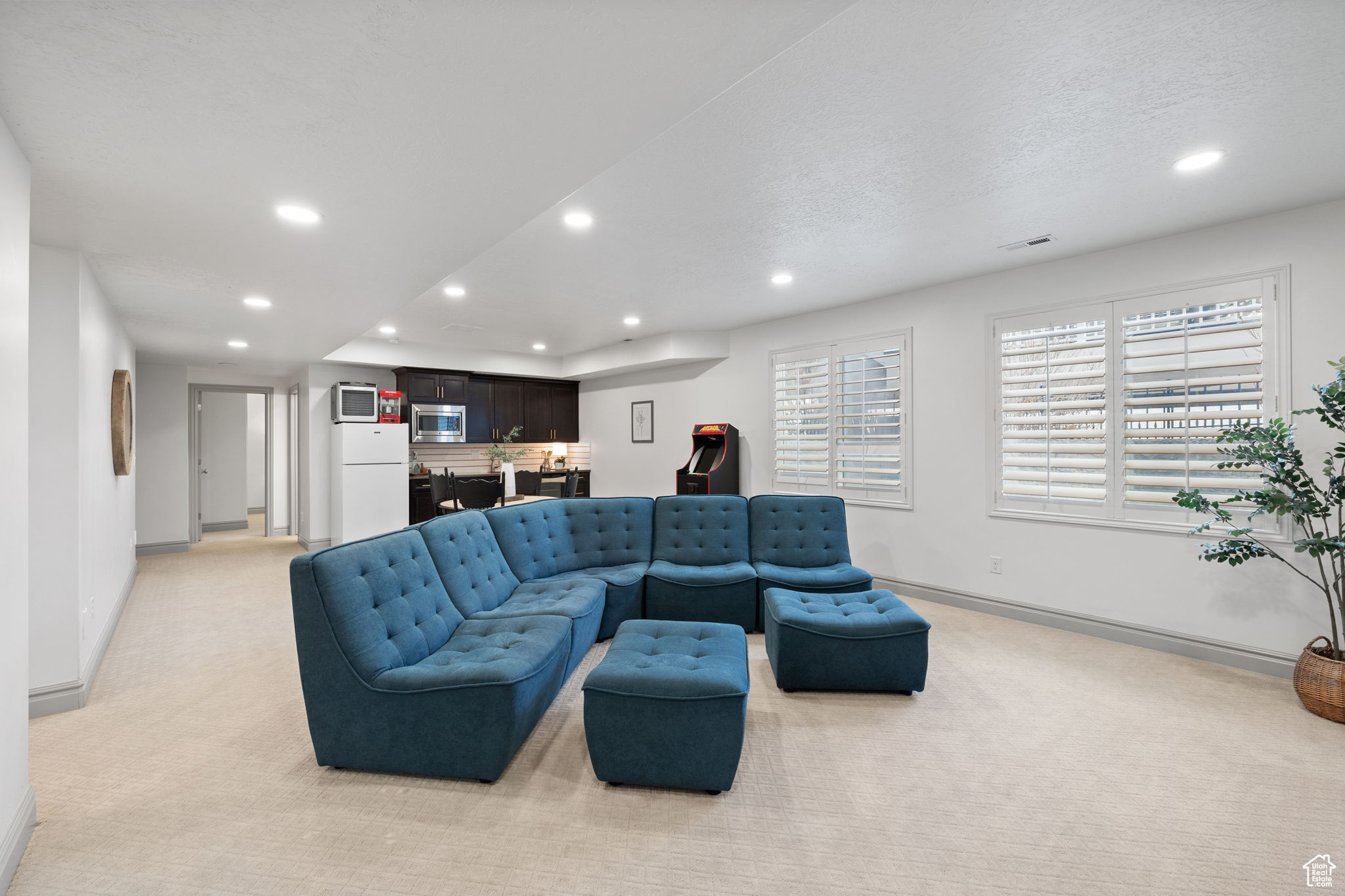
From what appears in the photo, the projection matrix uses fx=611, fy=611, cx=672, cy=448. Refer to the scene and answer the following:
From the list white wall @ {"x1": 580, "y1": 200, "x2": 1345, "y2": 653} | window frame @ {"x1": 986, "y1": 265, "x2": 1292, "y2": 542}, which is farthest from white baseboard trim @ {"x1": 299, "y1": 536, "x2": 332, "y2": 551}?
→ window frame @ {"x1": 986, "y1": 265, "x2": 1292, "y2": 542}

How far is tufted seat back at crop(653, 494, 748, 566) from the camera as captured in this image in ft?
14.0

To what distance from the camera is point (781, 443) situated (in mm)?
6047

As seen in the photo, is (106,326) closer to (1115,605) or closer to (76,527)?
(76,527)

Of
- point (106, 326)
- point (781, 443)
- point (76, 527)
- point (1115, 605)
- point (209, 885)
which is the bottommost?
point (209, 885)

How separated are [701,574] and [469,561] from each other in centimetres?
144

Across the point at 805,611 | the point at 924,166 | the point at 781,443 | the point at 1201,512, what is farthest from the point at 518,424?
the point at 1201,512

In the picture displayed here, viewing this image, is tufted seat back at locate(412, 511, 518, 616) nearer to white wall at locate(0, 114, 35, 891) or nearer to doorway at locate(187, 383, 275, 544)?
white wall at locate(0, 114, 35, 891)

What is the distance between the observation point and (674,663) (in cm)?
246

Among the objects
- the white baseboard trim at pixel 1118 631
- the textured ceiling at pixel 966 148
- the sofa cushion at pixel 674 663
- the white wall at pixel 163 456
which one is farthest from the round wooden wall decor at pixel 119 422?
the white baseboard trim at pixel 1118 631

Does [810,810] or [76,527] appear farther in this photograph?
[76,527]

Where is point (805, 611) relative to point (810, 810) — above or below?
above

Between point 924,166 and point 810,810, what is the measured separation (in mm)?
2646

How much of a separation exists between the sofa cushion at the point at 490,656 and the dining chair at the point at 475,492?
331 centimetres

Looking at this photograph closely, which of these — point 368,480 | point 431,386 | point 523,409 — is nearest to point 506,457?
point 523,409
